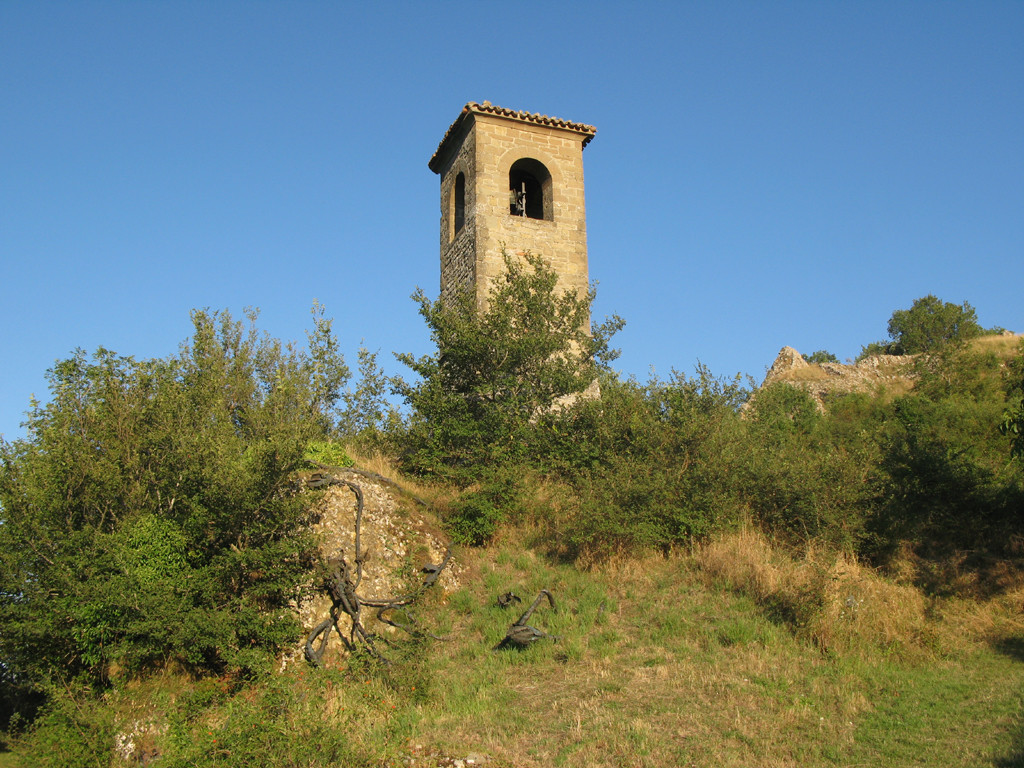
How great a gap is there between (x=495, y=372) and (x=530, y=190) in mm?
5997

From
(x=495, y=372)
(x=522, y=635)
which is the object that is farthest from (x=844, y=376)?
(x=522, y=635)

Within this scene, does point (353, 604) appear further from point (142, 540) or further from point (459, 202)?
point (459, 202)

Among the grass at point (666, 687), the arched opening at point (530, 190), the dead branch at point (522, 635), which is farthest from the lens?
the arched opening at point (530, 190)

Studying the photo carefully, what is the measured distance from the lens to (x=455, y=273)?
54.4ft

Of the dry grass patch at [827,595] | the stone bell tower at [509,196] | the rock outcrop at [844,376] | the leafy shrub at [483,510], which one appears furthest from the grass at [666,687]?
the rock outcrop at [844,376]

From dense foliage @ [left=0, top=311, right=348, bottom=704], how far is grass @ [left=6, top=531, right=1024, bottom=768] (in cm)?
62

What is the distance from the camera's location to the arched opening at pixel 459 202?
1728 cm

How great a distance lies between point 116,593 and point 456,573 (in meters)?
4.28

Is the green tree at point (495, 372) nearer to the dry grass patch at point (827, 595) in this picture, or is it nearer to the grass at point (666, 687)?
the grass at point (666, 687)

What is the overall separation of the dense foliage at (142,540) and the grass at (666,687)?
622mm

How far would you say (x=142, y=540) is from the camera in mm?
8391

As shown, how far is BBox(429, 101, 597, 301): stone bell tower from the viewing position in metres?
15.6

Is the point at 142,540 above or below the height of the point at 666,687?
above

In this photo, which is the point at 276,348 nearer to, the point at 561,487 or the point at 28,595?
the point at 561,487
